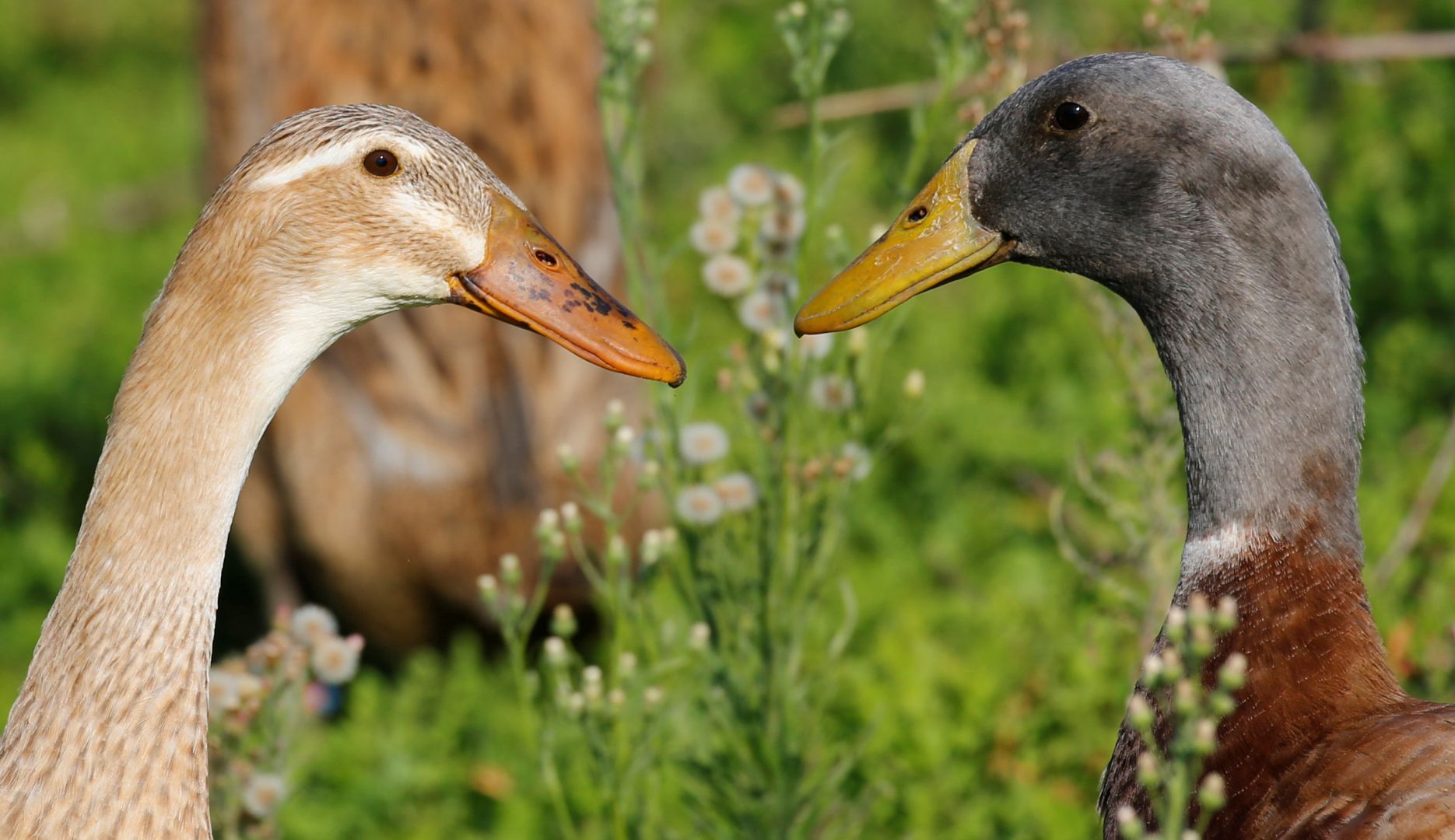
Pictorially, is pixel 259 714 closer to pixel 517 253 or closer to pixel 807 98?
pixel 517 253

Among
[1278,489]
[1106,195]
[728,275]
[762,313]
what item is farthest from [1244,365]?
[728,275]

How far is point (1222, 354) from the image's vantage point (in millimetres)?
2434

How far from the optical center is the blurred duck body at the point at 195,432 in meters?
2.20

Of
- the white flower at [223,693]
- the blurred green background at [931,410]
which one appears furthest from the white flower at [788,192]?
the white flower at [223,693]

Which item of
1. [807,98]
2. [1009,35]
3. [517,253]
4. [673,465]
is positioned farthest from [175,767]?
[1009,35]

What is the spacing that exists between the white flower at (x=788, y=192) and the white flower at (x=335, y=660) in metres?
1.12

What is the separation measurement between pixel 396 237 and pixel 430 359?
70.6 inches

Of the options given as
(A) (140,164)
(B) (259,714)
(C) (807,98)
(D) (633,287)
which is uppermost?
(A) (140,164)

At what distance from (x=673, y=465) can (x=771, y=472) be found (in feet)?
0.59

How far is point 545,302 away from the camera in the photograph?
246cm

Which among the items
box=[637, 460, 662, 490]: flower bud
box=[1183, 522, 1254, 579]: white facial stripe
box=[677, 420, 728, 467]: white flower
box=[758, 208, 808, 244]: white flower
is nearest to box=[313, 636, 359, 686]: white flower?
box=[637, 460, 662, 490]: flower bud

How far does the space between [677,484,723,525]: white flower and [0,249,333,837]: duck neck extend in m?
0.93

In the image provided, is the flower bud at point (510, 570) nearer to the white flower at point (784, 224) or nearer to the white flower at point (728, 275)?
the white flower at point (728, 275)

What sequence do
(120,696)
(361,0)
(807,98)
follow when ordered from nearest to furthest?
(120,696) < (807,98) < (361,0)
